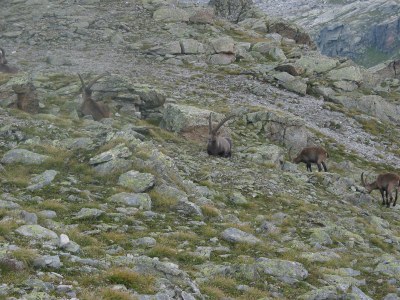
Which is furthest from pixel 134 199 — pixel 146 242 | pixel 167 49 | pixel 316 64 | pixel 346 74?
pixel 316 64

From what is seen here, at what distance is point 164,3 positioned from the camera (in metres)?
64.1

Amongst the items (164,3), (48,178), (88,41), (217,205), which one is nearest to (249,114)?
(217,205)

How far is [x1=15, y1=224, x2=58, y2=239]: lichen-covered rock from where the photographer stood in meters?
9.38

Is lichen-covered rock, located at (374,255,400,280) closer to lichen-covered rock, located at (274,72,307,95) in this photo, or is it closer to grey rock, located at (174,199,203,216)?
grey rock, located at (174,199,203,216)

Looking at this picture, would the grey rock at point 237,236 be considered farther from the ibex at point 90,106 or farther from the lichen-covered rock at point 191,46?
the lichen-covered rock at point 191,46

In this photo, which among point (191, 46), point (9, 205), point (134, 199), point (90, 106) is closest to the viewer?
point (9, 205)

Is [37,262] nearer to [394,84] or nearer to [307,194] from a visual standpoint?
[307,194]

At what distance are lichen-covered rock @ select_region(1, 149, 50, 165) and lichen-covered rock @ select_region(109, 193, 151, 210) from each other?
368 cm

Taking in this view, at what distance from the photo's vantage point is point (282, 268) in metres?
11.0

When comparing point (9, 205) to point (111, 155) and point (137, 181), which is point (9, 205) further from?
point (111, 155)

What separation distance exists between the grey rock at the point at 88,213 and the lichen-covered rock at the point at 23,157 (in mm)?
4364

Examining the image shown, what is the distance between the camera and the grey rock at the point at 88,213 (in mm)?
11648

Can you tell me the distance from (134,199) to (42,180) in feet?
9.67

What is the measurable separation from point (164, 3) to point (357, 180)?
44877 millimetres
